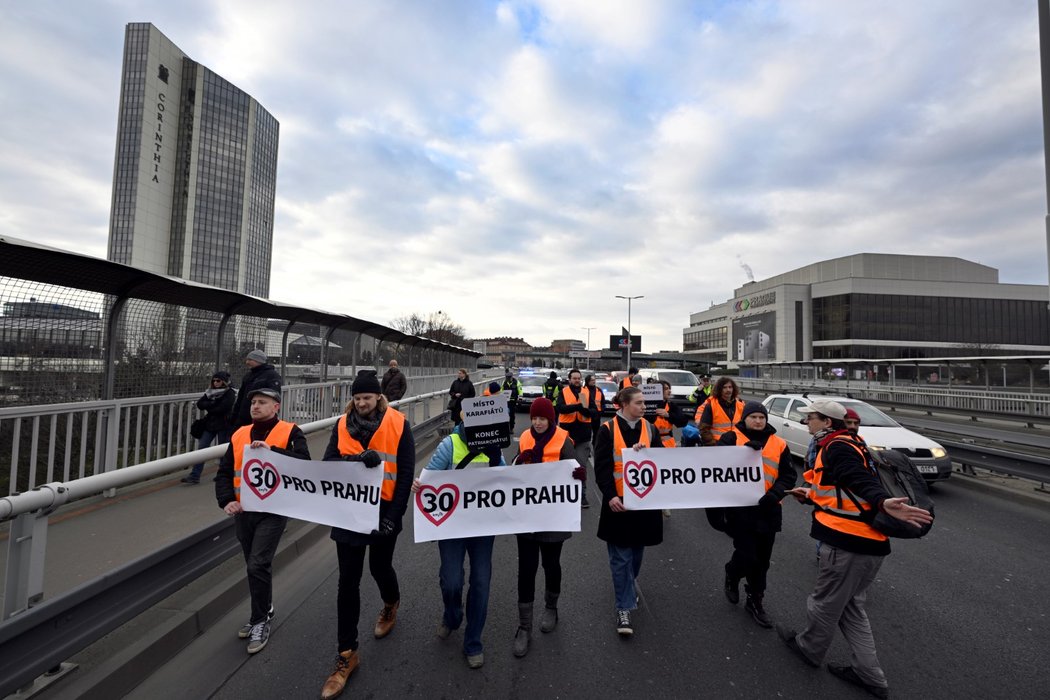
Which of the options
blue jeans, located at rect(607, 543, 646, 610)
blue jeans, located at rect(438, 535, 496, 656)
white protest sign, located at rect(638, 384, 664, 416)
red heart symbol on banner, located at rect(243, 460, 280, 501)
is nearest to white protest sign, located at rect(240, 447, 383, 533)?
red heart symbol on banner, located at rect(243, 460, 280, 501)

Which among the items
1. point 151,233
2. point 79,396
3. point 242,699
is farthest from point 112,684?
point 151,233

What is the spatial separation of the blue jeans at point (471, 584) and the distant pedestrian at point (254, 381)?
252 cm

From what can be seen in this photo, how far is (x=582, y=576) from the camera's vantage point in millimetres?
4641

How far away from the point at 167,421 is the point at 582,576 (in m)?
5.92

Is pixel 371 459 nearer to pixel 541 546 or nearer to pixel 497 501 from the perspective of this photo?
pixel 497 501

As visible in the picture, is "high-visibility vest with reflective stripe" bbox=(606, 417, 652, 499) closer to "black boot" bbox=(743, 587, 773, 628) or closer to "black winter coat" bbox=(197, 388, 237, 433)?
"black boot" bbox=(743, 587, 773, 628)

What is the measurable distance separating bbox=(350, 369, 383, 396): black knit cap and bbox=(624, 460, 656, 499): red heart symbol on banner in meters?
2.01

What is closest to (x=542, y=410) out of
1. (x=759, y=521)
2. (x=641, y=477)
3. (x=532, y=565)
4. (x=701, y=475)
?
(x=641, y=477)

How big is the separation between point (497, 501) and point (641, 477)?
1206mm

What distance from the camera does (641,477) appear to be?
398 centimetres

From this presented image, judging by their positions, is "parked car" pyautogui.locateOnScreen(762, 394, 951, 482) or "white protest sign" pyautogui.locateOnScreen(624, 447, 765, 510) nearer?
"white protest sign" pyautogui.locateOnScreen(624, 447, 765, 510)

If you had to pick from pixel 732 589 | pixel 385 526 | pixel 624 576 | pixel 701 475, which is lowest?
pixel 732 589

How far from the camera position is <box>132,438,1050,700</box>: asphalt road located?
3.00 metres

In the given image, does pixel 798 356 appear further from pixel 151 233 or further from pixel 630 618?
pixel 151 233
